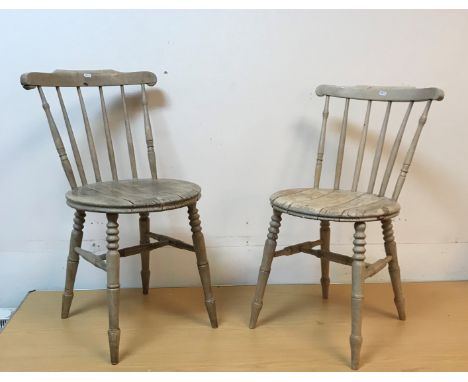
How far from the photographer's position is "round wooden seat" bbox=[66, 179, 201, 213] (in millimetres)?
1595

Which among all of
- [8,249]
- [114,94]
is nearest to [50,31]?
[114,94]

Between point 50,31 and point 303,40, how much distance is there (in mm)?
987

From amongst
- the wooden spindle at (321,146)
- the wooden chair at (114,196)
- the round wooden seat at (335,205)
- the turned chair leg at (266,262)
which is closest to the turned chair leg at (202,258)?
the wooden chair at (114,196)

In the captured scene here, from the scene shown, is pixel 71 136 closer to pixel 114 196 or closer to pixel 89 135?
pixel 89 135

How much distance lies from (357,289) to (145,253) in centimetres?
90

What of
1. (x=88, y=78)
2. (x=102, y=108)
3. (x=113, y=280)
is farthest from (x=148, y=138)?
(x=113, y=280)

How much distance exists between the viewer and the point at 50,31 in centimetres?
201

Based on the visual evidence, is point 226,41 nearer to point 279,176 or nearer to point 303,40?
point 303,40

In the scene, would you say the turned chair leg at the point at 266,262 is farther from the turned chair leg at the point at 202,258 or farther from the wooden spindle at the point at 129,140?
the wooden spindle at the point at 129,140

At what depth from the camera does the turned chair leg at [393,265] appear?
1.81 m

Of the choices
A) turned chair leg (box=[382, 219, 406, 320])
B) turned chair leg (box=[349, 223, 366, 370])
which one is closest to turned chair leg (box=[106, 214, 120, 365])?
turned chair leg (box=[349, 223, 366, 370])

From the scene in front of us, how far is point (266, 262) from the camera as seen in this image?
5.97 feet

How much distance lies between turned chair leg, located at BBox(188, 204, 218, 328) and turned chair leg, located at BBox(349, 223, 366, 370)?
1.65ft

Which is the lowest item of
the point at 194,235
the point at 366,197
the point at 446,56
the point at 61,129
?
the point at 194,235
